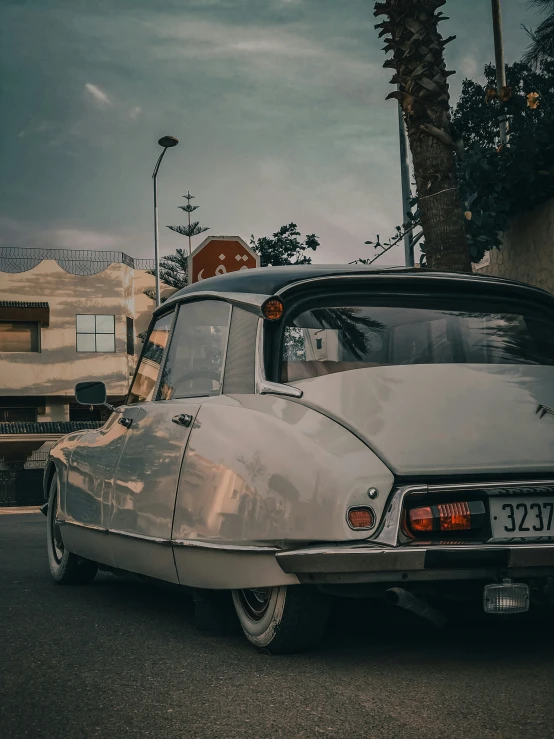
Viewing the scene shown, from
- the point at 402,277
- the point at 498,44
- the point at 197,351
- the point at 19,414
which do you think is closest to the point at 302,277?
the point at 402,277

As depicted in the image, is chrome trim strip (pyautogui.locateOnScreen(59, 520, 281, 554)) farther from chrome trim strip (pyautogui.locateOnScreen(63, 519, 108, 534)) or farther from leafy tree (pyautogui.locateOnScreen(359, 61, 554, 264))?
leafy tree (pyautogui.locateOnScreen(359, 61, 554, 264))

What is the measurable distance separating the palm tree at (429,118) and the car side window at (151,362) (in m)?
6.10

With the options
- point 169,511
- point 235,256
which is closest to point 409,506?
point 169,511

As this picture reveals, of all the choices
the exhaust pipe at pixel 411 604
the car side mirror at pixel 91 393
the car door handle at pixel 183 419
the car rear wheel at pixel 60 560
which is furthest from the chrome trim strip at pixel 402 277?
the car rear wheel at pixel 60 560

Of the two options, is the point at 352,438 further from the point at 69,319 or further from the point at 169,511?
the point at 69,319

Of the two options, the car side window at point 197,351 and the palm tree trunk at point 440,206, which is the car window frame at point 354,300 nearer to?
the car side window at point 197,351

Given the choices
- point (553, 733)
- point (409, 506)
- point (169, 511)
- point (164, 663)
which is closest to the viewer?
point (553, 733)

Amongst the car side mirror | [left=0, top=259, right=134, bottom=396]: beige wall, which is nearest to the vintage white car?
the car side mirror

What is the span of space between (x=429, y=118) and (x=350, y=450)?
8536 millimetres

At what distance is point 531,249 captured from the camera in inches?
555

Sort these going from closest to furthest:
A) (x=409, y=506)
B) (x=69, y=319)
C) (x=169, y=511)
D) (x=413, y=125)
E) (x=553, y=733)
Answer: (x=553, y=733)
(x=409, y=506)
(x=169, y=511)
(x=413, y=125)
(x=69, y=319)

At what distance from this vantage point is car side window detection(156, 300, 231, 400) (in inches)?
209

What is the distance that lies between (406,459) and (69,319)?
46.9m

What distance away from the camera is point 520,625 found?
5.36m
